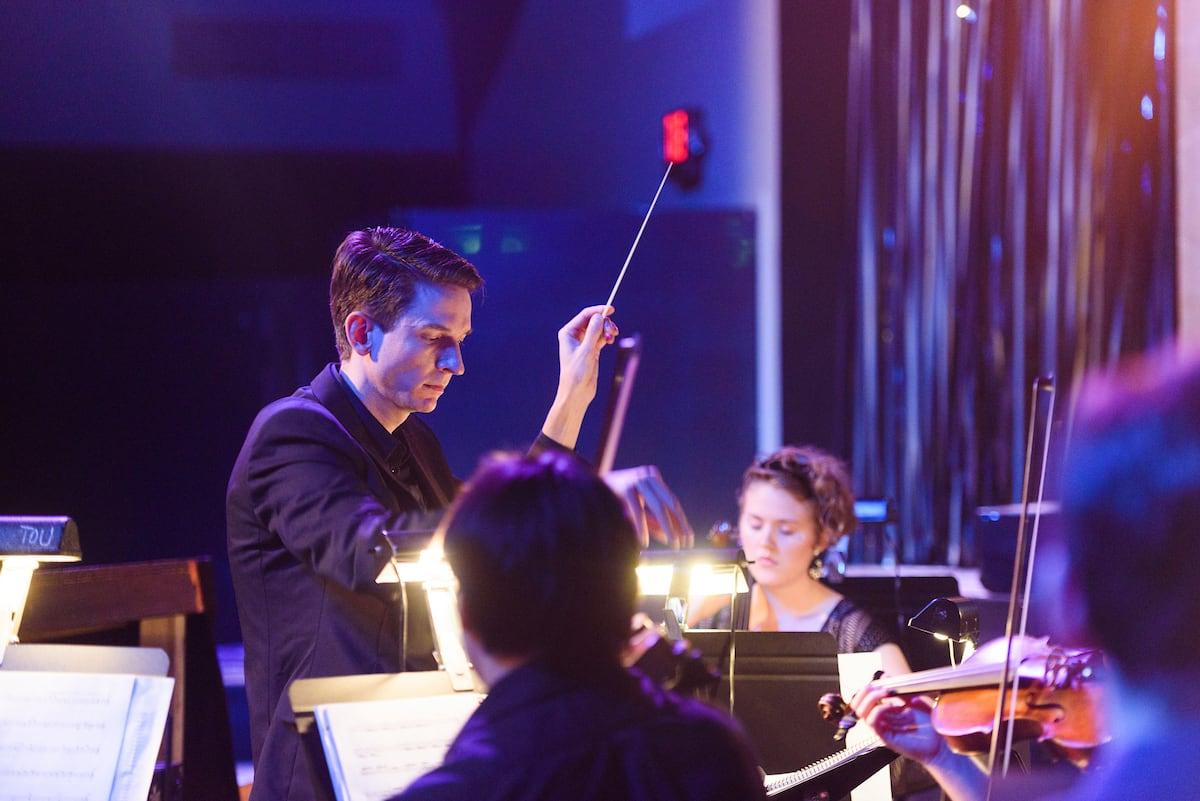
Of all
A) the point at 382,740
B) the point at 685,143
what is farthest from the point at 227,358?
the point at 382,740

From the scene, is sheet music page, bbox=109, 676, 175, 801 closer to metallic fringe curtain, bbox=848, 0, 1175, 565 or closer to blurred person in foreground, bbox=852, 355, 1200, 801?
blurred person in foreground, bbox=852, 355, 1200, 801

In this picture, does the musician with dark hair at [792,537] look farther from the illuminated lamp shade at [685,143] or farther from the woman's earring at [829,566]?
the illuminated lamp shade at [685,143]

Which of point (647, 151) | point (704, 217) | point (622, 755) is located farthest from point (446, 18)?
point (622, 755)

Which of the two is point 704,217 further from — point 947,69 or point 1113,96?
point 1113,96

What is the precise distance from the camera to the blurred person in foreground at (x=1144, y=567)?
776 millimetres

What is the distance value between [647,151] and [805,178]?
76 centimetres

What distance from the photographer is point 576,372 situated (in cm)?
175

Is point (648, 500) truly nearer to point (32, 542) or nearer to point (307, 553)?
point (307, 553)

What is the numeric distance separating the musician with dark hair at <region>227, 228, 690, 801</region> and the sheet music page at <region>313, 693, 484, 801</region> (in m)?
0.07

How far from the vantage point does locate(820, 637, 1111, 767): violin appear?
172 cm

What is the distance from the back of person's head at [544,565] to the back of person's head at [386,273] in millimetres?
777

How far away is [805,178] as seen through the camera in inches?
177

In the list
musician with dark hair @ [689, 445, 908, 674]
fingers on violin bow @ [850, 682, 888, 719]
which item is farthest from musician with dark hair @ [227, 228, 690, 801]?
musician with dark hair @ [689, 445, 908, 674]

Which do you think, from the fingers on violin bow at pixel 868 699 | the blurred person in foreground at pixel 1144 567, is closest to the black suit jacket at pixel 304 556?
the fingers on violin bow at pixel 868 699
